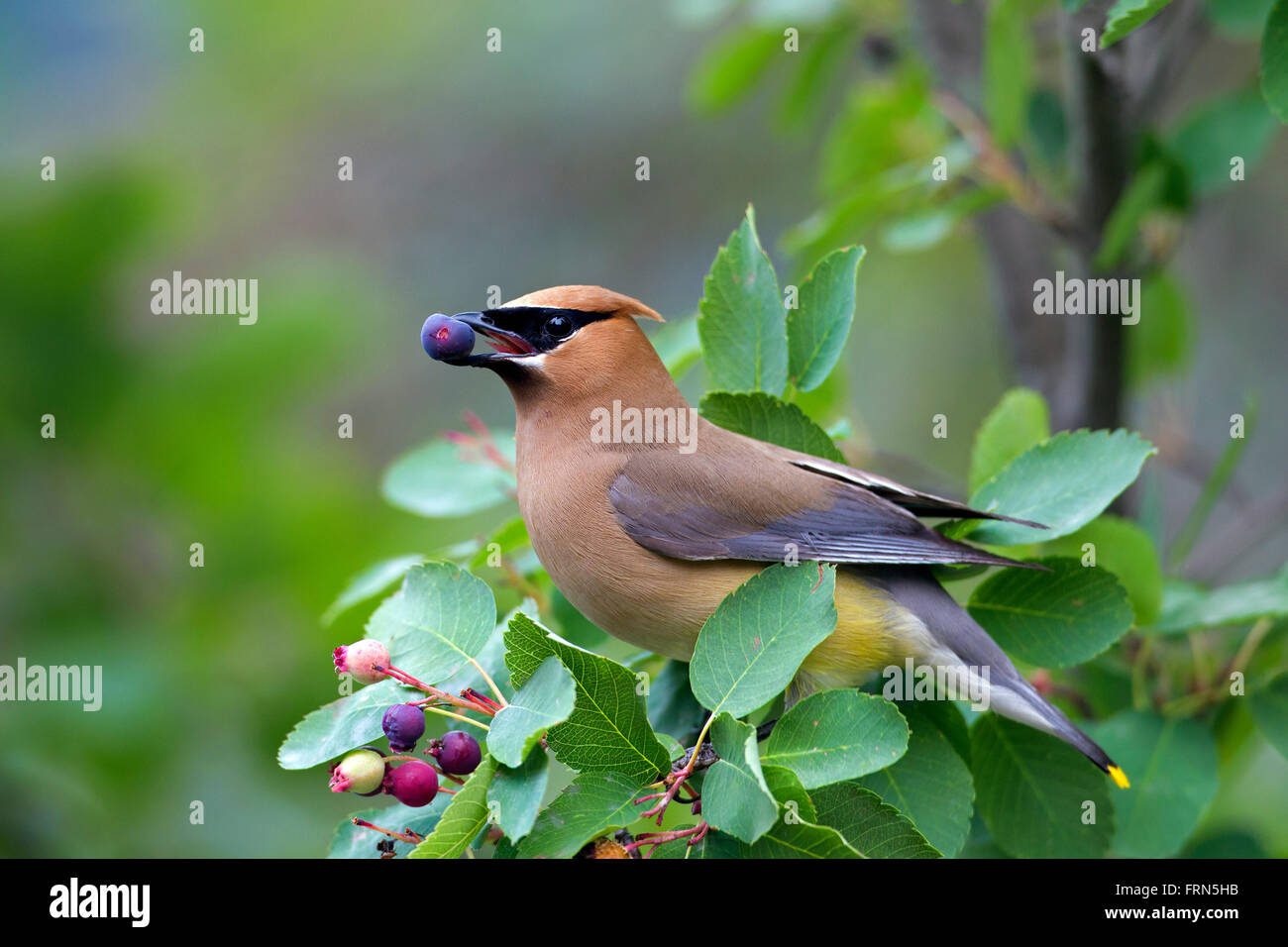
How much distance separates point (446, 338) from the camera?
2457 millimetres

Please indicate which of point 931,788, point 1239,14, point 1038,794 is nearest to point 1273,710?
point 1038,794

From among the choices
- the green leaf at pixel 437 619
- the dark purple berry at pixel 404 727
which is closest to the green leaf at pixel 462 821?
the dark purple berry at pixel 404 727

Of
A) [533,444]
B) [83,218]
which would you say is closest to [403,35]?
[83,218]

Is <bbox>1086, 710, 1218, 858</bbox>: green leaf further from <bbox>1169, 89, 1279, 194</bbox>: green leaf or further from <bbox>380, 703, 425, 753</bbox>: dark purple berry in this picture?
<bbox>1169, 89, 1279, 194</bbox>: green leaf

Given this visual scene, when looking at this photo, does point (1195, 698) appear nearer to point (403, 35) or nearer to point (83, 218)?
point (83, 218)

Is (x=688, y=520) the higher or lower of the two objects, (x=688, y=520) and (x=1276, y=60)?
the lower

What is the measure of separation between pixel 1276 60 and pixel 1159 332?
1733 millimetres

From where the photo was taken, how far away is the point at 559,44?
306 inches

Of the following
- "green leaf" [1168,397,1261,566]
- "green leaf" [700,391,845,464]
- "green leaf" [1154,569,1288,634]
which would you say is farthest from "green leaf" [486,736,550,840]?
"green leaf" [1168,397,1261,566]

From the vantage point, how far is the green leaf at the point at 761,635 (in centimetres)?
190

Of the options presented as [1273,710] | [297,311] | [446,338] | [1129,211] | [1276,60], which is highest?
[1276,60]

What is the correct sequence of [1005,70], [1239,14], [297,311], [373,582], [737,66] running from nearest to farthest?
[373,582] → [1239,14] → [1005,70] → [297,311] → [737,66]

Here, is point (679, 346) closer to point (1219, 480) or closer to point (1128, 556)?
point (1128, 556)
